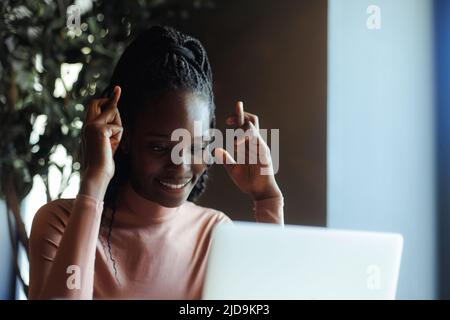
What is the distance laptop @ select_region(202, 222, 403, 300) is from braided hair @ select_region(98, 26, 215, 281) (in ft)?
1.62

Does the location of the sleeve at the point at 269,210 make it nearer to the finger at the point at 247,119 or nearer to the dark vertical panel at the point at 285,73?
the dark vertical panel at the point at 285,73

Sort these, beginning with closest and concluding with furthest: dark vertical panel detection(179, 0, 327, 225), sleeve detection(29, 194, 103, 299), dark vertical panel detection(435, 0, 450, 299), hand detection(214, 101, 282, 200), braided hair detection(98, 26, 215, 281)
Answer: sleeve detection(29, 194, 103, 299) → braided hair detection(98, 26, 215, 281) → hand detection(214, 101, 282, 200) → dark vertical panel detection(179, 0, 327, 225) → dark vertical panel detection(435, 0, 450, 299)

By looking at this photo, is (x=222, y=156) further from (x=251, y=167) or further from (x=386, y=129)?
(x=386, y=129)

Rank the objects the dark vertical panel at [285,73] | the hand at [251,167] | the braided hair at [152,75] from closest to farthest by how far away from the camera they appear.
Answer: the braided hair at [152,75]
the hand at [251,167]
the dark vertical panel at [285,73]

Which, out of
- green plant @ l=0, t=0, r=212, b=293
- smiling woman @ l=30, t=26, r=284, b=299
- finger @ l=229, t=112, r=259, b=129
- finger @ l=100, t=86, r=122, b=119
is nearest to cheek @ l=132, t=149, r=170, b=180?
smiling woman @ l=30, t=26, r=284, b=299

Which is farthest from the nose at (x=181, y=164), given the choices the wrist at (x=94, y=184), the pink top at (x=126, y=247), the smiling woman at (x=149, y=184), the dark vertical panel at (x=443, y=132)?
the dark vertical panel at (x=443, y=132)

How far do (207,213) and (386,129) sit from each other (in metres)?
0.72

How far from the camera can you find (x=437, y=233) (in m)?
2.42

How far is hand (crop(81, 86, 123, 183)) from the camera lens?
1.83 meters

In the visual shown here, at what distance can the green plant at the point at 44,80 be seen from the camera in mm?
2270

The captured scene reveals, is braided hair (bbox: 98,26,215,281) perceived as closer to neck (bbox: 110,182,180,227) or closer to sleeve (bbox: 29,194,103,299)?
neck (bbox: 110,182,180,227)

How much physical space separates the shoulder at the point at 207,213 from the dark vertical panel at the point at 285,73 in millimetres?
215
